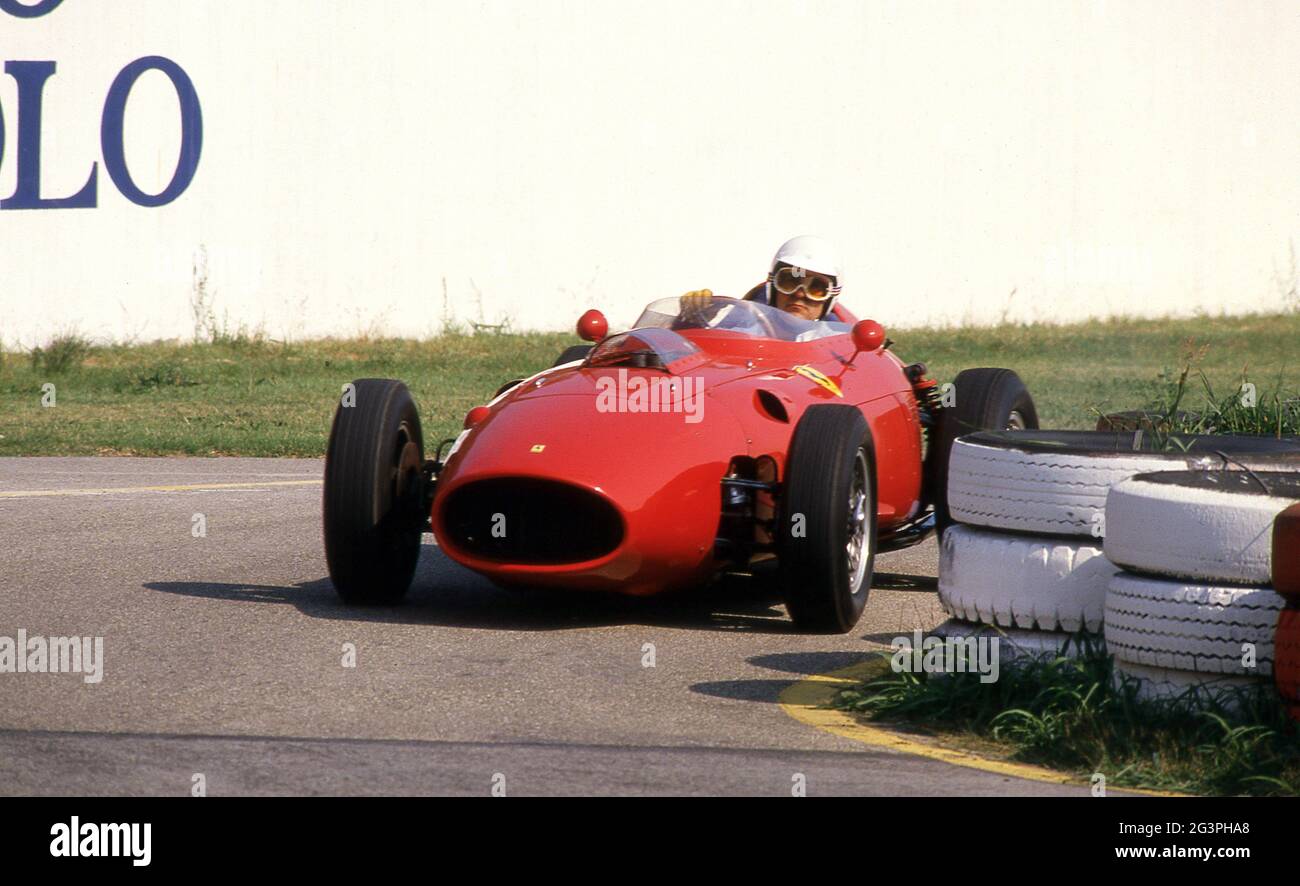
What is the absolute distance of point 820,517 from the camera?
682 cm

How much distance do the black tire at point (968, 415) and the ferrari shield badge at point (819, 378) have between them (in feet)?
2.94

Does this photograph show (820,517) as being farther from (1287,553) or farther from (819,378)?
(1287,553)

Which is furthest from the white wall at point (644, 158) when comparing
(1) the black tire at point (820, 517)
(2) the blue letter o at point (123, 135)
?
(1) the black tire at point (820, 517)

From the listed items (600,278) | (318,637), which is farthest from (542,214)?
(318,637)

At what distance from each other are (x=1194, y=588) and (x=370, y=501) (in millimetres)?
3351

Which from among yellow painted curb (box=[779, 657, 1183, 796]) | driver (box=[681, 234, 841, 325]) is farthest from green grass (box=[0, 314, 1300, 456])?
yellow painted curb (box=[779, 657, 1183, 796])

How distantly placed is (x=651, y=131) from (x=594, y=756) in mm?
16060

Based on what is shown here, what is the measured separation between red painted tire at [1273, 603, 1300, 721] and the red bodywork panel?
2446 mm

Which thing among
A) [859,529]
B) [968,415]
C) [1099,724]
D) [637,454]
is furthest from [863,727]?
[968,415]

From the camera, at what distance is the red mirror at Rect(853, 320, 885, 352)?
817 centimetres

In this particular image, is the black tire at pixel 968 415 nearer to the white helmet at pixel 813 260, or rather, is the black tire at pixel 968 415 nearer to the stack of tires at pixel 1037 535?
the white helmet at pixel 813 260

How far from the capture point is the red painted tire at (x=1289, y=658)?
4914 millimetres

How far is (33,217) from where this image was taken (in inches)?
763

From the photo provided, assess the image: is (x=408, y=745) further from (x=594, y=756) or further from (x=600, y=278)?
(x=600, y=278)
